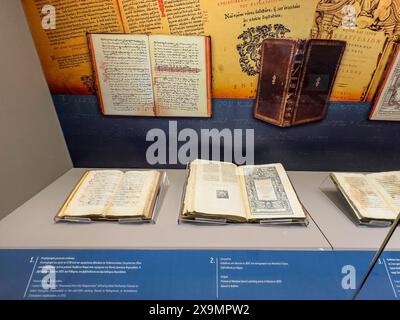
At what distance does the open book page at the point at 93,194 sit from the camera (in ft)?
3.14

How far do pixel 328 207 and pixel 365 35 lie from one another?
2.00 feet

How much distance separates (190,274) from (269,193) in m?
0.43

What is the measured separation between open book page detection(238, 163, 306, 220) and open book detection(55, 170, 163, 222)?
33 centimetres

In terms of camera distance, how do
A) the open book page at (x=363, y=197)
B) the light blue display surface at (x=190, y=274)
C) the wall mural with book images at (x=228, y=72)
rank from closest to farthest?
the light blue display surface at (x=190, y=274) → the open book page at (x=363, y=197) → the wall mural with book images at (x=228, y=72)

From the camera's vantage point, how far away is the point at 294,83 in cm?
113

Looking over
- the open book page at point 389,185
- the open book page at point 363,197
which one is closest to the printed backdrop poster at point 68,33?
the open book page at point 363,197

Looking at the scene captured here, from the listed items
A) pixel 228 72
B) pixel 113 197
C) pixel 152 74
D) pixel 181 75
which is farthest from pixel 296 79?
pixel 113 197

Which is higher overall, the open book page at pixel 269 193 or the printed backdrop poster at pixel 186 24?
the printed backdrop poster at pixel 186 24

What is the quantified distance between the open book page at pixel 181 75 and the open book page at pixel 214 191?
8.8 inches

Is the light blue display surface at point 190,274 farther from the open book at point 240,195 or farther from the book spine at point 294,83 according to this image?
the book spine at point 294,83

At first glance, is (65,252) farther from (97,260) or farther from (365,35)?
(365,35)

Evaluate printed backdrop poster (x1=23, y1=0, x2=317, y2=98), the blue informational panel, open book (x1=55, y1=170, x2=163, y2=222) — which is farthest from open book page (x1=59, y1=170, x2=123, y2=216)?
the blue informational panel
